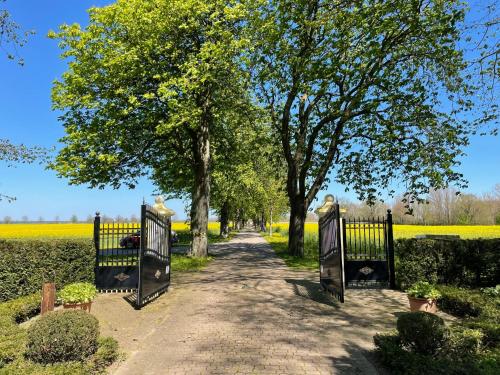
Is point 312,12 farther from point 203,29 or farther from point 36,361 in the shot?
point 36,361

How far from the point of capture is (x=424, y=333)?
5.66 metres

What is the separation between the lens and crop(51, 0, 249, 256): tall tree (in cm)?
1714

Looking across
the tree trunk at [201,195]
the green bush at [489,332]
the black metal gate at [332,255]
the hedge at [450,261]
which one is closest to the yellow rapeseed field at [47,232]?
the tree trunk at [201,195]

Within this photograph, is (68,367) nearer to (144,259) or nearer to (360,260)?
(144,259)

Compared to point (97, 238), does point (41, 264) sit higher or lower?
lower

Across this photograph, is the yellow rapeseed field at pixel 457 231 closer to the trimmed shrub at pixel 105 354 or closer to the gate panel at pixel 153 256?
the gate panel at pixel 153 256

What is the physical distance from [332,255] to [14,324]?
7433 millimetres

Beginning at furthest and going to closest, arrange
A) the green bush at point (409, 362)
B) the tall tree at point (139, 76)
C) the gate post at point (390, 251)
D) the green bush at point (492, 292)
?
the tall tree at point (139, 76) < the gate post at point (390, 251) < the green bush at point (492, 292) < the green bush at point (409, 362)

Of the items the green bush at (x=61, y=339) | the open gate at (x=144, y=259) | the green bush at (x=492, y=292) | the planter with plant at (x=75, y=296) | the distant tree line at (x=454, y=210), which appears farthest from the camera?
the distant tree line at (x=454, y=210)

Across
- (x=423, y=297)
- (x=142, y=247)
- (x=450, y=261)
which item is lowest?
(x=423, y=297)

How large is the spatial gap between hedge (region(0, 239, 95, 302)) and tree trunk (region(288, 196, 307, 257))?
13.0 metres

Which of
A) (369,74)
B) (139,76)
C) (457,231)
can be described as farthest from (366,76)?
(457,231)

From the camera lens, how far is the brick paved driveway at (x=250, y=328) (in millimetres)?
5746

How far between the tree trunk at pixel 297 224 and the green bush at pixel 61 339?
686 inches
